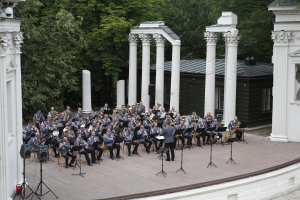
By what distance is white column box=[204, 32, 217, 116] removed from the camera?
34.2 metres

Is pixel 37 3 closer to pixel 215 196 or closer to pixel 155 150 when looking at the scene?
pixel 155 150

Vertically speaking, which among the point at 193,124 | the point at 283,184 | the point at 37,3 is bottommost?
the point at 283,184

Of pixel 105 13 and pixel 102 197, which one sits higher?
pixel 105 13

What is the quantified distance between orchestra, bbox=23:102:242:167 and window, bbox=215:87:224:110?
7.59 m

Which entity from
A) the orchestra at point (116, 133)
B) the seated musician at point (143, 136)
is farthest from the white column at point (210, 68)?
the seated musician at point (143, 136)

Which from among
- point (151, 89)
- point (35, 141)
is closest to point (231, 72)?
point (151, 89)

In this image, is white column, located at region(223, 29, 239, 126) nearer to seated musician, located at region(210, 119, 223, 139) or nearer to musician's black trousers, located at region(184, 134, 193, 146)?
seated musician, located at region(210, 119, 223, 139)

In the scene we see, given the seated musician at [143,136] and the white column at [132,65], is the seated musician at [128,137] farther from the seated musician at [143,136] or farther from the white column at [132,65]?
the white column at [132,65]

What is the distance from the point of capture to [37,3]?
3519 cm

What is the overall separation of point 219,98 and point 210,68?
13.8 ft

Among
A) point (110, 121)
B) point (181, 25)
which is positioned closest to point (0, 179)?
point (110, 121)

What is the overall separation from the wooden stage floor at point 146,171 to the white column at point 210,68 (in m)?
6.60

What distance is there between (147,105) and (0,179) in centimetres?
2276

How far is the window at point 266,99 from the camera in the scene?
36.5m
